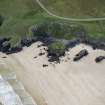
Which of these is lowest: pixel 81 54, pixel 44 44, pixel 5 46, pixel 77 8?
pixel 5 46

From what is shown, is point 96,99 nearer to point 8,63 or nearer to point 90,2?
point 8,63

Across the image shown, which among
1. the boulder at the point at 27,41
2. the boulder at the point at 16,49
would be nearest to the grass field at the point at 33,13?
the boulder at the point at 27,41

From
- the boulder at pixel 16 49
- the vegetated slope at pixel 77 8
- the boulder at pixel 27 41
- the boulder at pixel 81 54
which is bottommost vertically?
the boulder at pixel 16 49

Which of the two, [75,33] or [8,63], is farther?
[75,33]

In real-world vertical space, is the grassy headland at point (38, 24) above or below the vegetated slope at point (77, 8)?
below

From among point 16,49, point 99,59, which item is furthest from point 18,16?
point 99,59

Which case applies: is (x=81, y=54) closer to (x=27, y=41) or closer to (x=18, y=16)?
(x=27, y=41)

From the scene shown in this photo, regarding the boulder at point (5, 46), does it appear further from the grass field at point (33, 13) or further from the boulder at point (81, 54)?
the boulder at point (81, 54)

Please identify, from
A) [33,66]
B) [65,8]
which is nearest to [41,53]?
[33,66]
